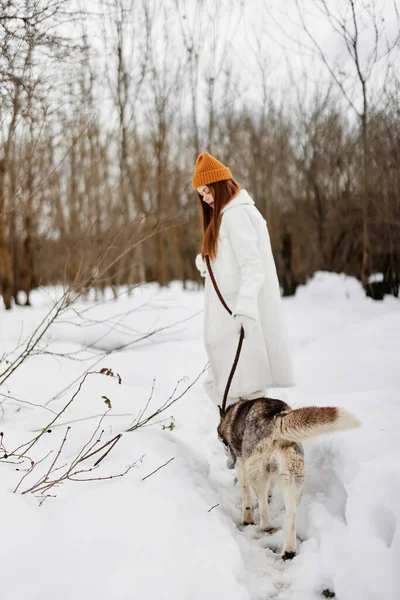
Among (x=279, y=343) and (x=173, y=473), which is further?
(x=279, y=343)

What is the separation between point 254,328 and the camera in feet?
10.3

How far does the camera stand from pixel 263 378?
321 centimetres

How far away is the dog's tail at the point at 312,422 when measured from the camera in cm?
214

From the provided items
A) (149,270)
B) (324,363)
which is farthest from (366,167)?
(149,270)

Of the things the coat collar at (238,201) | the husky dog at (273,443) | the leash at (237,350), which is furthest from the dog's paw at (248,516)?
the coat collar at (238,201)

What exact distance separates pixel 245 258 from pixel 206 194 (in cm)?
56

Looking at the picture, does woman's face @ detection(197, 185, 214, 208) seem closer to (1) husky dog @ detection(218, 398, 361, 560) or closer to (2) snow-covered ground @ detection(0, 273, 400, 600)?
(2) snow-covered ground @ detection(0, 273, 400, 600)

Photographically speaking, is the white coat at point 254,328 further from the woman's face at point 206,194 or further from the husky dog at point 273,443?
the husky dog at point 273,443

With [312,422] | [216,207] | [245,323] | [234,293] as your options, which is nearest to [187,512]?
[312,422]

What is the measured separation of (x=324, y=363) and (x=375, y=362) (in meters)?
0.73

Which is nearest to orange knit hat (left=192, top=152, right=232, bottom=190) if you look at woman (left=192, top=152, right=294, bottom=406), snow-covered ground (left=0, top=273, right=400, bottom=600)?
woman (left=192, top=152, right=294, bottom=406)

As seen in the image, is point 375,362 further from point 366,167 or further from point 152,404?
Answer: point 366,167

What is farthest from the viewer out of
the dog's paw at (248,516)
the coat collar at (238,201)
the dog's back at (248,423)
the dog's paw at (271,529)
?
the coat collar at (238,201)

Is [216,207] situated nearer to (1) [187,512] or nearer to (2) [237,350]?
(2) [237,350]
